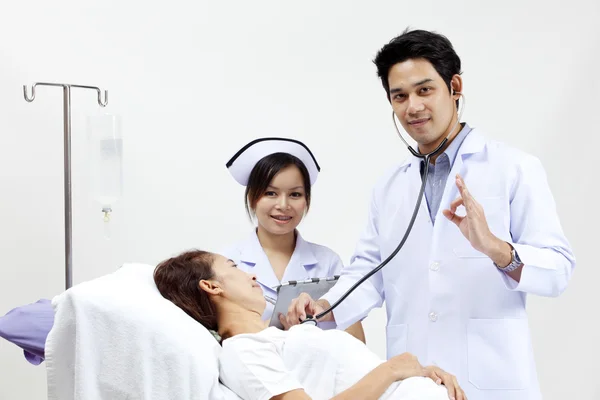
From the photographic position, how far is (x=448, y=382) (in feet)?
4.86

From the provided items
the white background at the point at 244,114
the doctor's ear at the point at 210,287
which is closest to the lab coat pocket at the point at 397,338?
the doctor's ear at the point at 210,287

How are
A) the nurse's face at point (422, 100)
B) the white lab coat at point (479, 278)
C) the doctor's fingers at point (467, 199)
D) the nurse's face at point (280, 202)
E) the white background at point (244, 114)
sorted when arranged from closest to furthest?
the doctor's fingers at point (467, 199), the white lab coat at point (479, 278), the nurse's face at point (422, 100), the nurse's face at point (280, 202), the white background at point (244, 114)

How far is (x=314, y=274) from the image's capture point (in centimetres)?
219

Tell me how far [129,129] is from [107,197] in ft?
1.65

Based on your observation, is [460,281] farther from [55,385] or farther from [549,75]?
[549,75]

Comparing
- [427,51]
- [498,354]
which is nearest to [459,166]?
[427,51]

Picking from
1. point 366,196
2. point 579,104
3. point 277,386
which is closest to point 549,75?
point 579,104

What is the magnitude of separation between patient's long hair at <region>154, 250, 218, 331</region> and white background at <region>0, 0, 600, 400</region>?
127cm

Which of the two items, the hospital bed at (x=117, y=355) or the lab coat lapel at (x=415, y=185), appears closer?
the hospital bed at (x=117, y=355)

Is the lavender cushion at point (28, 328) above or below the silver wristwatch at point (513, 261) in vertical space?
below

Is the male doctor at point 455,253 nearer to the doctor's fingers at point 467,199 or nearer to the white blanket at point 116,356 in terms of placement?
the doctor's fingers at point 467,199

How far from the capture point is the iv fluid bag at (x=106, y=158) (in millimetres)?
2496

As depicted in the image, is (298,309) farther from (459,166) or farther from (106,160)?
(106,160)

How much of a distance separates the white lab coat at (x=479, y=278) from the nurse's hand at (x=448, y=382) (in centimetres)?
25
